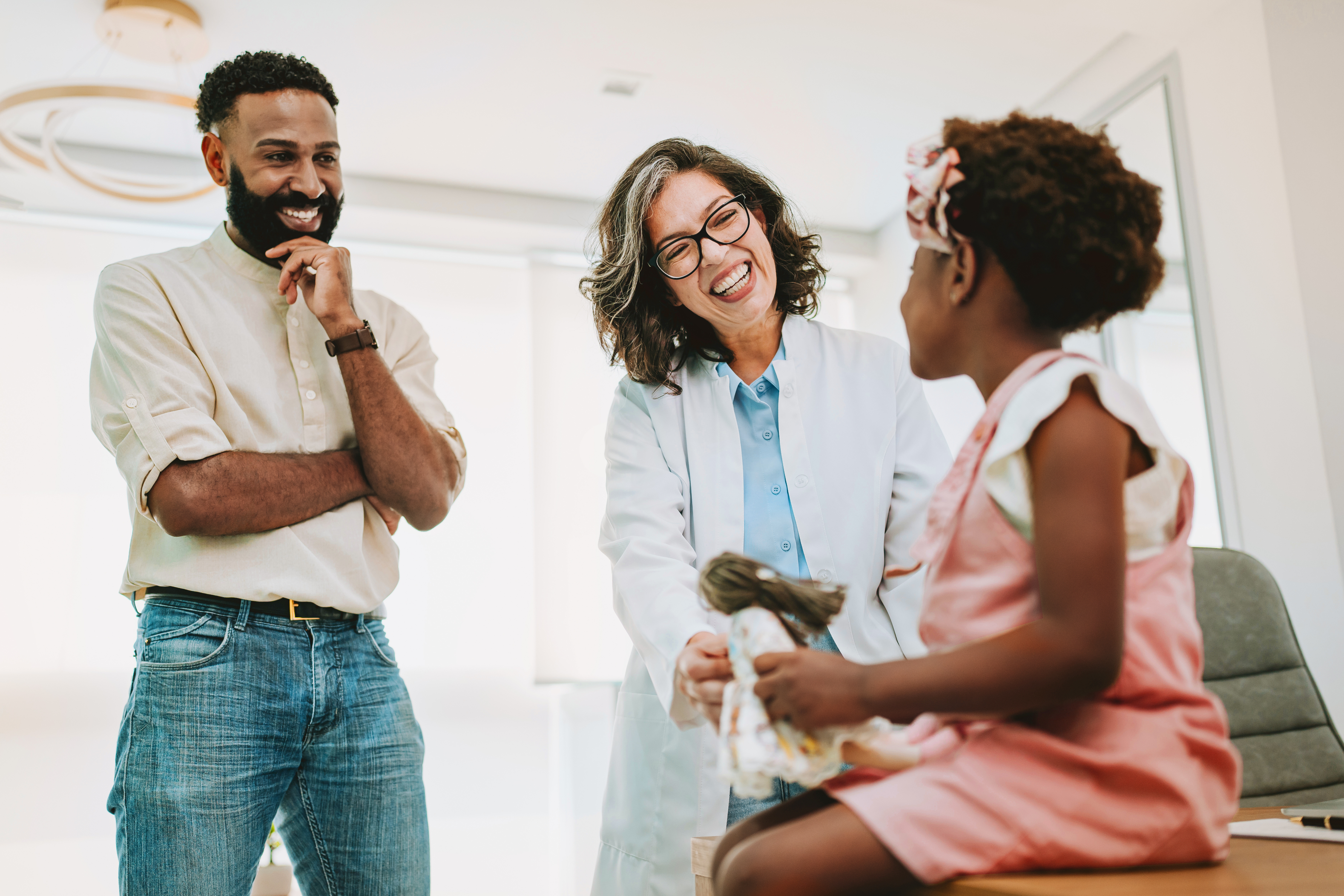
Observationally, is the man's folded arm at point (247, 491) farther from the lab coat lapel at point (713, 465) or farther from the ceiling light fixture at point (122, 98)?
the ceiling light fixture at point (122, 98)

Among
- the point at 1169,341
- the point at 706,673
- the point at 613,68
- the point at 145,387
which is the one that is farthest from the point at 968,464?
the point at 613,68

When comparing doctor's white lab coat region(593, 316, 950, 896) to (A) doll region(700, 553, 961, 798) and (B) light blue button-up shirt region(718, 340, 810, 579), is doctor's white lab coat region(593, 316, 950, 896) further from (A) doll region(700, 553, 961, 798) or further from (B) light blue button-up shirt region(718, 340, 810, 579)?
(A) doll region(700, 553, 961, 798)

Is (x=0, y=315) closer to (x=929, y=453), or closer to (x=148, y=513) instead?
(x=148, y=513)

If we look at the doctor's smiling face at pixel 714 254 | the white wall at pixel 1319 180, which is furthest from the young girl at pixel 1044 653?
the white wall at pixel 1319 180

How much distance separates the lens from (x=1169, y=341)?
366 centimetres

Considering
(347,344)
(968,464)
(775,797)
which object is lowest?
(775,797)

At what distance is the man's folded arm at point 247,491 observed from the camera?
1.35 m

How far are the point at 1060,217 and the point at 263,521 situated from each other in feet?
3.76

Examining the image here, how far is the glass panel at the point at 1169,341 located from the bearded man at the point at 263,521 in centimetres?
293

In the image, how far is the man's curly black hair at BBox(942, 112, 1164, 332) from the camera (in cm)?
79

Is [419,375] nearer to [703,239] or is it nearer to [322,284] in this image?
[322,284]

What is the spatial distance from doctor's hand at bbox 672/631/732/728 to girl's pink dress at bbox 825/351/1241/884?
18 centimetres

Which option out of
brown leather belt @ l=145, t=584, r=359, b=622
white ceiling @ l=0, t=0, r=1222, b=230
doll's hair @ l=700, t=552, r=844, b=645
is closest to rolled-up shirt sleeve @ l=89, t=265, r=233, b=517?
brown leather belt @ l=145, t=584, r=359, b=622

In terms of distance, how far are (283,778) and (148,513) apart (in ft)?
1.45
